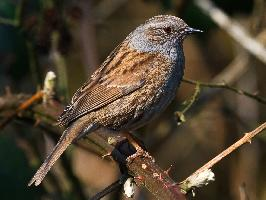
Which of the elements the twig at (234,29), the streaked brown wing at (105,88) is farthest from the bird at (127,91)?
the twig at (234,29)

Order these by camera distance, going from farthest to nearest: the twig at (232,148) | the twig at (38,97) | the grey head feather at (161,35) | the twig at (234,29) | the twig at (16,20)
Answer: the twig at (234,29)
the twig at (16,20)
the grey head feather at (161,35)
the twig at (38,97)
the twig at (232,148)

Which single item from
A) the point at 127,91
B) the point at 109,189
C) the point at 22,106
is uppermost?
the point at 127,91

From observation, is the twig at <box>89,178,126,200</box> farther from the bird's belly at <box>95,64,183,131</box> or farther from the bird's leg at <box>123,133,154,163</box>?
the bird's belly at <box>95,64,183,131</box>

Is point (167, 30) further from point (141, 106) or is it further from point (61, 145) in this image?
point (61, 145)

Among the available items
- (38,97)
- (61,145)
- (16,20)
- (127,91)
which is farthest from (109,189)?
(16,20)

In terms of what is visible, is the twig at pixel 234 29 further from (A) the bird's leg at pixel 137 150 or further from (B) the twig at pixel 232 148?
(B) the twig at pixel 232 148

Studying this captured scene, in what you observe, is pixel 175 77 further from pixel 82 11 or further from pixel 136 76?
pixel 82 11
